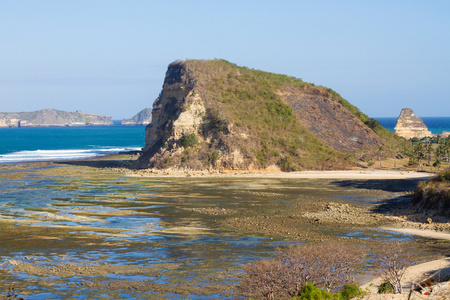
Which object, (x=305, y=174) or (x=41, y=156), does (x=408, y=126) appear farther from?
(x=41, y=156)

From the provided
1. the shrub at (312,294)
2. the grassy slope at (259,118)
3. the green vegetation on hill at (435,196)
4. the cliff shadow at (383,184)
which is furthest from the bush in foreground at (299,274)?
the grassy slope at (259,118)

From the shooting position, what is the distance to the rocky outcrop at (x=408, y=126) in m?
153

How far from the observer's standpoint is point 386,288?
24.8 meters

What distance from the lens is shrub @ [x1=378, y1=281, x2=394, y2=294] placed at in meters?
24.5

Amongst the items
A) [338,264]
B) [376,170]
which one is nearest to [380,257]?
[338,264]

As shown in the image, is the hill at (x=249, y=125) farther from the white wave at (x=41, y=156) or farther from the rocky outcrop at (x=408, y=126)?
the rocky outcrop at (x=408, y=126)

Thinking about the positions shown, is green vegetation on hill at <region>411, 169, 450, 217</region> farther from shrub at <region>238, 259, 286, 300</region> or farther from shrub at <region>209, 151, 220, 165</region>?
shrub at <region>209, 151, 220, 165</region>

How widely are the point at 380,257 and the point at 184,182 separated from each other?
45846mm

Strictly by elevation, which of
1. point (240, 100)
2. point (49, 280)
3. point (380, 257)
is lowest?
point (49, 280)

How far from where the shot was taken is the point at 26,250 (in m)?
34.8

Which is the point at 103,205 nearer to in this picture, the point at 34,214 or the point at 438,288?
the point at 34,214

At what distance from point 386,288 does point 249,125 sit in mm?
65846

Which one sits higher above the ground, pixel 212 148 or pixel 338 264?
pixel 212 148

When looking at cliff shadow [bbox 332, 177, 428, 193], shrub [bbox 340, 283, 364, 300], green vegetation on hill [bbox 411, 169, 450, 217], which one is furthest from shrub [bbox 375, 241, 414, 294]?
cliff shadow [bbox 332, 177, 428, 193]
